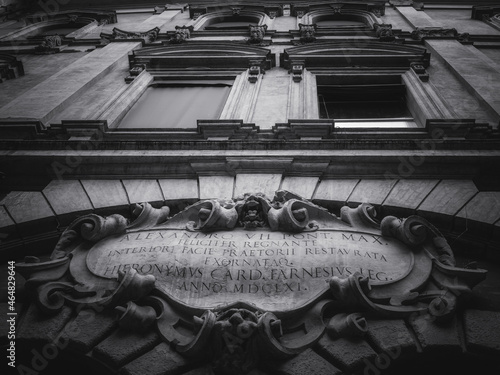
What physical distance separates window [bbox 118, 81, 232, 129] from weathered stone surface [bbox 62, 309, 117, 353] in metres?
5.07

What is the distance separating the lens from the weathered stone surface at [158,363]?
12.7 feet

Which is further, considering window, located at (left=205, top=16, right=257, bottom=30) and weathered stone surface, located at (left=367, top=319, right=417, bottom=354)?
window, located at (left=205, top=16, right=257, bottom=30)

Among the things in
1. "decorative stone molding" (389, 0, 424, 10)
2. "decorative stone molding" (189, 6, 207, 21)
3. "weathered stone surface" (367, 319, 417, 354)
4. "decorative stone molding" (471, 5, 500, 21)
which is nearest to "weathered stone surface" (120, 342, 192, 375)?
"weathered stone surface" (367, 319, 417, 354)

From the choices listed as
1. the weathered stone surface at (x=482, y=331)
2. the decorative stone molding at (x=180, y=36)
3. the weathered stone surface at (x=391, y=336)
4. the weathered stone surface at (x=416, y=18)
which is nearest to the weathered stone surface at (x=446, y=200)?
the weathered stone surface at (x=482, y=331)

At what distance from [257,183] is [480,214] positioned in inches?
124

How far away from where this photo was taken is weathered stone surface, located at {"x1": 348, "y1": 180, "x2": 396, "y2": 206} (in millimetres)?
6008

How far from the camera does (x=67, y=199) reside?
647cm

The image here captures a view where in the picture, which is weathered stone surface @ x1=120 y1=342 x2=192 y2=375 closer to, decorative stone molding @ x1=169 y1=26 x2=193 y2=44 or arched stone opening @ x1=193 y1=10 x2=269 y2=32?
decorative stone molding @ x1=169 y1=26 x2=193 y2=44

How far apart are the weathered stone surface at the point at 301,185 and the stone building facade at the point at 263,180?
0.10 ft

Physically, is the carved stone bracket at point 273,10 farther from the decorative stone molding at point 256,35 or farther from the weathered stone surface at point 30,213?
the weathered stone surface at point 30,213

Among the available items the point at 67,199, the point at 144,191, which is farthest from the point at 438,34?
the point at 67,199

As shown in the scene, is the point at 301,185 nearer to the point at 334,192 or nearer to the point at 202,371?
the point at 334,192

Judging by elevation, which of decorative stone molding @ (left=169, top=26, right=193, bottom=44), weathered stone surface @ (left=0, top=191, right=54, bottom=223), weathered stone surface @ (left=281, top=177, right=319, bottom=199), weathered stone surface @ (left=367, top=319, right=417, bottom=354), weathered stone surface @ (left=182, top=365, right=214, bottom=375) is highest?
decorative stone molding @ (left=169, top=26, right=193, bottom=44)

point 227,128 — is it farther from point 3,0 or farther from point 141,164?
point 3,0
